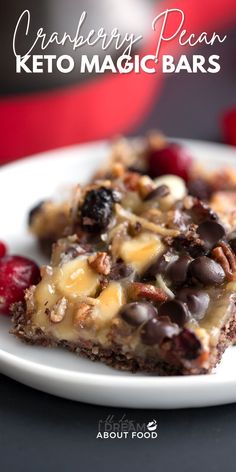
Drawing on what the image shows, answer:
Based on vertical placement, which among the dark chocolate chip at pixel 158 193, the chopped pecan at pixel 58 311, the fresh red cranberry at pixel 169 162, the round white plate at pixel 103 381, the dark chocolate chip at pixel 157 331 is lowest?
the round white plate at pixel 103 381

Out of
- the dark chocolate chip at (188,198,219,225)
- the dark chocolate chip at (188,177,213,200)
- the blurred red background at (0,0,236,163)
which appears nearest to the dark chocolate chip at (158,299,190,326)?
the dark chocolate chip at (188,198,219,225)

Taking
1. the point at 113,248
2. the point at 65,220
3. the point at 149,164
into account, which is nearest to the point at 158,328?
the point at 113,248

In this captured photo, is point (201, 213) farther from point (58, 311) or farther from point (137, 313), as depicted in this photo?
point (58, 311)

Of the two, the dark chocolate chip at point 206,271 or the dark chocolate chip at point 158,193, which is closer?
the dark chocolate chip at point 206,271

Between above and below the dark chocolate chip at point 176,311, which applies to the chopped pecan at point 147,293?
above

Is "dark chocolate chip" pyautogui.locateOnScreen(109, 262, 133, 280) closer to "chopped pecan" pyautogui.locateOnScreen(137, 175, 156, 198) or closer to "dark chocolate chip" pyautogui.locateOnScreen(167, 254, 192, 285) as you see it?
"dark chocolate chip" pyautogui.locateOnScreen(167, 254, 192, 285)

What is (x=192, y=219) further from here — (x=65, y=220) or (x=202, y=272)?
(x=65, y=220)

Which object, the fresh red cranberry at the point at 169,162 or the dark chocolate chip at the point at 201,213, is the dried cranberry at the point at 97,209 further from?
the fresh red cranberry at the point at 169,162

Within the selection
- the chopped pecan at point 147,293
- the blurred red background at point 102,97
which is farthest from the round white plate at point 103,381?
the blurred red background at point 102,97
